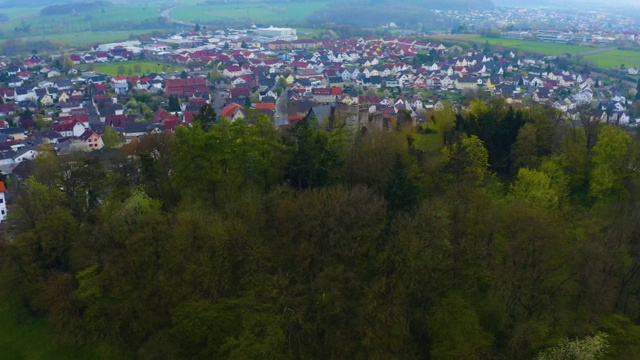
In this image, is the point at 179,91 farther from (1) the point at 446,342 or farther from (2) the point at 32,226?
(1) the point at 446,342

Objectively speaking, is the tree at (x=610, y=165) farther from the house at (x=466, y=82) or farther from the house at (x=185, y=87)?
the house at (x=466, y=82)

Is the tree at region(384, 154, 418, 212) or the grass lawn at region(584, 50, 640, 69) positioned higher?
the tree at region(384, 154, 418, 212)

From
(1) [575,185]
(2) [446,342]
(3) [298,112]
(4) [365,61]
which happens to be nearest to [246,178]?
(2) [446,342]

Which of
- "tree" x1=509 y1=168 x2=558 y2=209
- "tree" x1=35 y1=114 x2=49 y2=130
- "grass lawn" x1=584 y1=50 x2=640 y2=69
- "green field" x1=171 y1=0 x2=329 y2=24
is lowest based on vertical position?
"tree" x1=35 y1=114 x2=49 y2=130

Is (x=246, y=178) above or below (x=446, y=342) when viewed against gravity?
above

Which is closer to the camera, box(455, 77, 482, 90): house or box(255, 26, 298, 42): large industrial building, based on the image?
box(455, 77, 482, 90): house

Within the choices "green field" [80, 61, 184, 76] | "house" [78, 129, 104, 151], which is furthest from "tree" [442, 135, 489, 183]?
"green field" [80, 61, 184, 76]

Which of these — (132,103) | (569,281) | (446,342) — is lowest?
(132,103)

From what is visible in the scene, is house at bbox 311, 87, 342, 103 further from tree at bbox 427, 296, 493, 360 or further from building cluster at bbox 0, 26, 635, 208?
tree at bbox 427, 296, 493, 360
